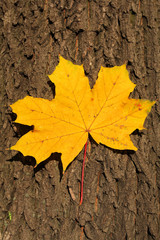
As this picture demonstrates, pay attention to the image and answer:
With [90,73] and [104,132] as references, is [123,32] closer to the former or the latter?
[90,73]

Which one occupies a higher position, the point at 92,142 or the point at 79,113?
the point at 79,113

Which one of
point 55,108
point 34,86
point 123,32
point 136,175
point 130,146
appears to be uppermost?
point 123,32

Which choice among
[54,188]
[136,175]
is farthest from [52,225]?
[136,175]

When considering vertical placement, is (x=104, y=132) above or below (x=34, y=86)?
below
